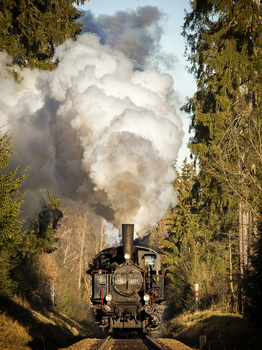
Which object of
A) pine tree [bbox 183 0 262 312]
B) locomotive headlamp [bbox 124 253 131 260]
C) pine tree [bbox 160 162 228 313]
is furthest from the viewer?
pine tree [bbox 160 162 228 313]

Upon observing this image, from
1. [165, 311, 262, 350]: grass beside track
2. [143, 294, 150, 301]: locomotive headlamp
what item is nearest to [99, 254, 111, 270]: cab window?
[143, 294, 150, 301]: locomotive headlamp

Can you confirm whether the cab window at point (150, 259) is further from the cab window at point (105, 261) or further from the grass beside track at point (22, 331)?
the grass beside track at point (22, 331)

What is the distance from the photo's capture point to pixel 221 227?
966 inches

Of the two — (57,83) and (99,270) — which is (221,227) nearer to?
(99,270)

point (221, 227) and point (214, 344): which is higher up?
point (221, 227)

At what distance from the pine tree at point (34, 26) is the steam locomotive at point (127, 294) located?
42.9 ft

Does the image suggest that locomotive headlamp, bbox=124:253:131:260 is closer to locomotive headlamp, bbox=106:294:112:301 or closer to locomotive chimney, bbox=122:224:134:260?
locomotive chimney, bbox=122:224:134:260

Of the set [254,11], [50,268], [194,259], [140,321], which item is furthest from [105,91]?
[50,268]

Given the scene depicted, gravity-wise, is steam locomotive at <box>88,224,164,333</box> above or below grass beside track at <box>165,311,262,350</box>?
above

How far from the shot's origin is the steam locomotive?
15.4 m

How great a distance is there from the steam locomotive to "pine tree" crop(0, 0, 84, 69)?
42.9 feet

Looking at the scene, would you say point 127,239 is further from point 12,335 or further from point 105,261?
point 12,335

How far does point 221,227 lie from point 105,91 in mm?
10242

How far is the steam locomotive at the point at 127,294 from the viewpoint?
15359 mm
